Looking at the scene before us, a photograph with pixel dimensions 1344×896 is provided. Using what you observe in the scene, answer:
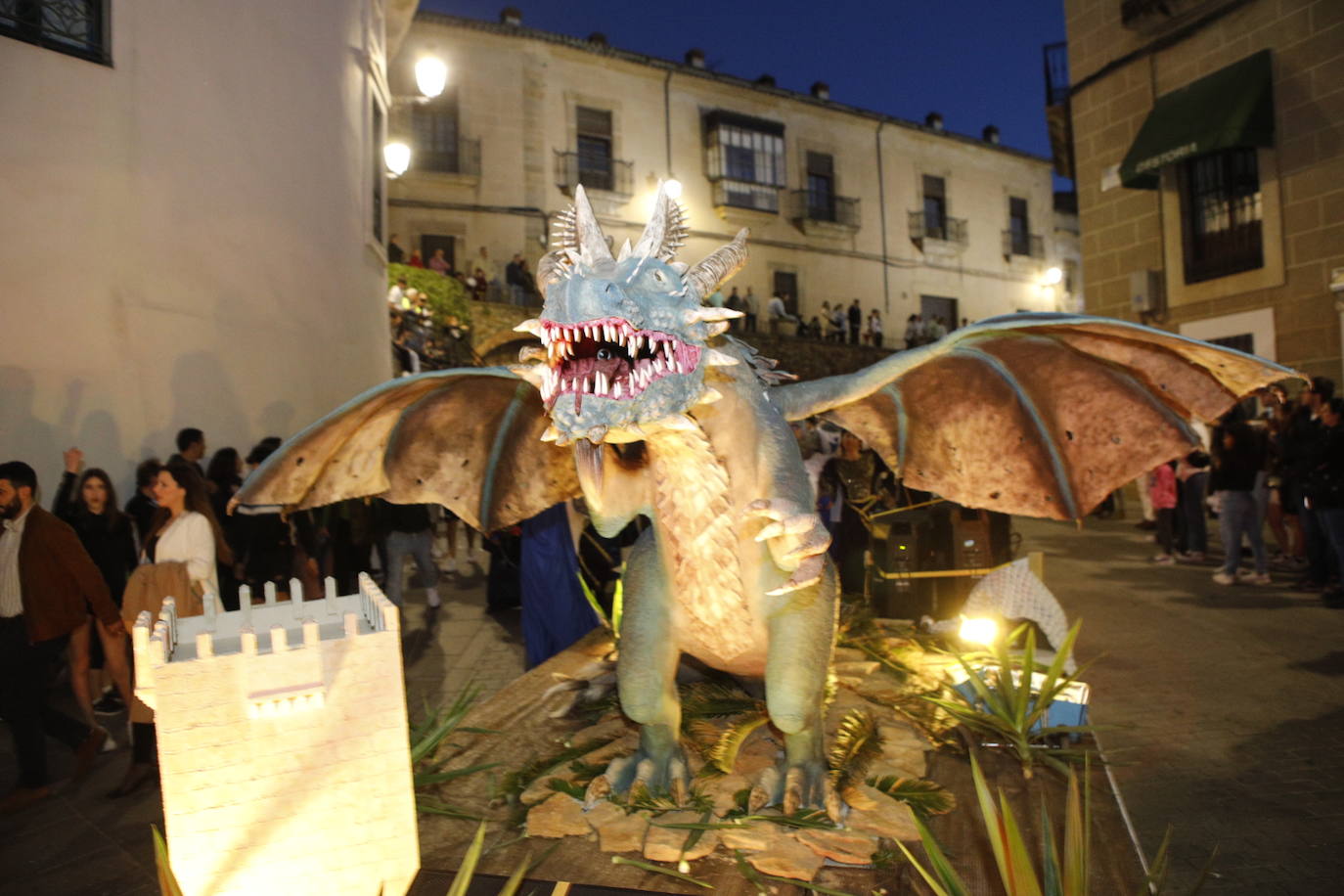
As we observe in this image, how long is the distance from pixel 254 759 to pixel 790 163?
21.3m

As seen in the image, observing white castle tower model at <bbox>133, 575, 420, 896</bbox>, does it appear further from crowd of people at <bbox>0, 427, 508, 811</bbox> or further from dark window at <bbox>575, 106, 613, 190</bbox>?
dark window at <bbox>575, 106, 613, 190</bbox>

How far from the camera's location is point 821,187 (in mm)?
21656

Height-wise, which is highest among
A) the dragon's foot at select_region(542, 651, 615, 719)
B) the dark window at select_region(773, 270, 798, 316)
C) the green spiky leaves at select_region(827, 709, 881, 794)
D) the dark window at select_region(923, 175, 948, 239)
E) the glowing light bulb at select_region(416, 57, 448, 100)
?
the dark window at select_region(923, 175, 948, 239)

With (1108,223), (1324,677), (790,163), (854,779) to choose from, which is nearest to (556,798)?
(854,779)

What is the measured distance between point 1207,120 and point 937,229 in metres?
14.4

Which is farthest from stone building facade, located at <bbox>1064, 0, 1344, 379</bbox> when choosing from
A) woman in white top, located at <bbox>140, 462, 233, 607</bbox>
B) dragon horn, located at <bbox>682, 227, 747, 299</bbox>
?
woman in white top, located at <bbox>140, 462, 233, 607</bbox>

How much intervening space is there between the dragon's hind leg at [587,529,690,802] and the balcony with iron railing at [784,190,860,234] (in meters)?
19.7

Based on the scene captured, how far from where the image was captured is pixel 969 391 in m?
2.60

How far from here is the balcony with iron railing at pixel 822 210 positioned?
21.0 metres

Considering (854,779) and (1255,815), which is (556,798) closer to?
(854,779)

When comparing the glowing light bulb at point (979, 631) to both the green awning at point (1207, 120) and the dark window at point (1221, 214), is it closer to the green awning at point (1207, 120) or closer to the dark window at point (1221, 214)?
the green awning at point (1207, 120)

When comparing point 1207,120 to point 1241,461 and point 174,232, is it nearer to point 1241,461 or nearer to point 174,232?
point 1241,461

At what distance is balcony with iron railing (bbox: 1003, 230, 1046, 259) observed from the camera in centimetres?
2475

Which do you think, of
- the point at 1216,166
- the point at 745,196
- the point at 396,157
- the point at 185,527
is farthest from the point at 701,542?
the point at 745,196
